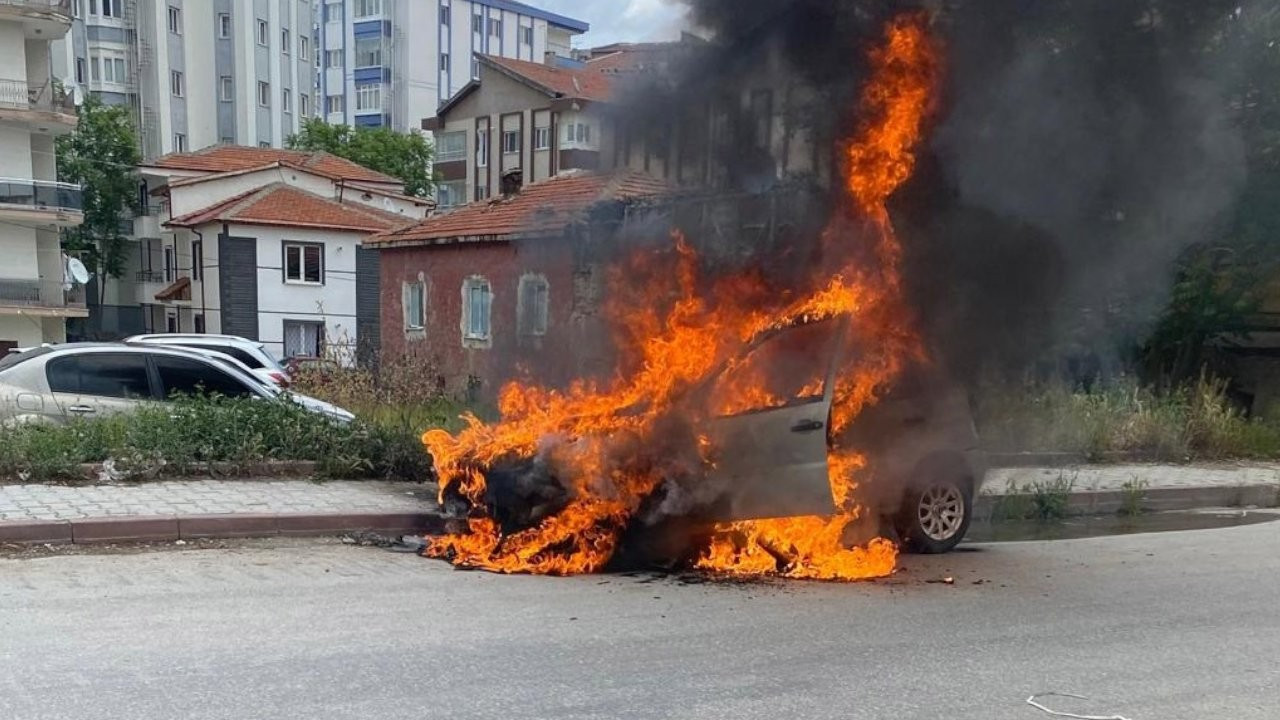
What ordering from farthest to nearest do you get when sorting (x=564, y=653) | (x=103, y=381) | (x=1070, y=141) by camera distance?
(x=103, y=381) → (x=1070, y=141) → (x=564, y=653)

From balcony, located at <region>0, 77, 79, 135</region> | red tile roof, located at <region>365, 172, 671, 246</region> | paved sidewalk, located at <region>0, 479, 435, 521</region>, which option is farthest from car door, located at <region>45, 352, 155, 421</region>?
balcony, located at <region>0, 77, 79, 135</region>

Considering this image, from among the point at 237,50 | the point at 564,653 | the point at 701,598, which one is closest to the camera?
the point at 564,653

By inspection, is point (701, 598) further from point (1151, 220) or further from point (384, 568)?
point (1151, 220)

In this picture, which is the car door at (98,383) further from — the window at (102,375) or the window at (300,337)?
the window at (300,337)

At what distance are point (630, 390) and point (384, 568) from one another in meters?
2.20

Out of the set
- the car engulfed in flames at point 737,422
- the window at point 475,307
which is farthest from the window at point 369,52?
the car engulfed in flames at point 737,422

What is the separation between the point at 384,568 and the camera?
268 inches

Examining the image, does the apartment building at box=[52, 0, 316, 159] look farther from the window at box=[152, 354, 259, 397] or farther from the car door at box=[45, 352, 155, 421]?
the window at box=[152, 354, 259, 397]

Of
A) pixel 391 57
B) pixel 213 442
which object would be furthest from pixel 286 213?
pixel 391 57

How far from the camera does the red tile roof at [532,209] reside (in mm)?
9422

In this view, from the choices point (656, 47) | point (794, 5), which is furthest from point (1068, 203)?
point (656, 47)

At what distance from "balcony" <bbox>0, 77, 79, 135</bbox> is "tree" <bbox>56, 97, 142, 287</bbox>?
37.5ft

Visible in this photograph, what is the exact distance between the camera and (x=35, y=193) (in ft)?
112

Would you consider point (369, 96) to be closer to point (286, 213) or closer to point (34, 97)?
point (34, 97)
